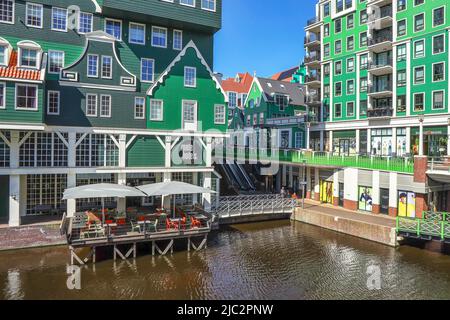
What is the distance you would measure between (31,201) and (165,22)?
676 inches

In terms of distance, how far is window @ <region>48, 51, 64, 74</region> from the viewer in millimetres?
24422

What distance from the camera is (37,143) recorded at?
24.0 meters

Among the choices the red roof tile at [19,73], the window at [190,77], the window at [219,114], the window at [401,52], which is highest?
the window at [401,52]

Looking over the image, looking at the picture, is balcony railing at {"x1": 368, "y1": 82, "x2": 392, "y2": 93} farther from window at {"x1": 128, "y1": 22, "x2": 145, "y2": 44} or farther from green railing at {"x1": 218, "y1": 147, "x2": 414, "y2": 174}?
window at {"x1": 128, "y1": 22, "x2": 145, "y2": 44}

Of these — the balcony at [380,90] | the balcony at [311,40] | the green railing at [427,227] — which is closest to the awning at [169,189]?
the green railing at [427,227]

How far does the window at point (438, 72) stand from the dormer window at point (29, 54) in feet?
108

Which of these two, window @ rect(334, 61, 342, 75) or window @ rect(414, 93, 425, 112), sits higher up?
window @ rect(334, 61, 342, 75)

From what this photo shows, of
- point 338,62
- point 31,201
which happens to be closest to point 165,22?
point 31,201

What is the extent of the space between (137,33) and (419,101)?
1046 inches

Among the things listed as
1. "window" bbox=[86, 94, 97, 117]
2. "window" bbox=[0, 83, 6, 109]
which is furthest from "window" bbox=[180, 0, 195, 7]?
"window" bbox=[0, 83, 6, 109]

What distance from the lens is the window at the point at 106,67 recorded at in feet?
84.0

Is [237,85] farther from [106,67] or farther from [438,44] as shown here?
[106,67]

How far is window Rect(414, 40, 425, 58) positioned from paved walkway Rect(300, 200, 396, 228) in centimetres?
1640

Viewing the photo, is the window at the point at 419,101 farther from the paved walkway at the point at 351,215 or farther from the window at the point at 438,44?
the paved walkway at the point at 351,215
